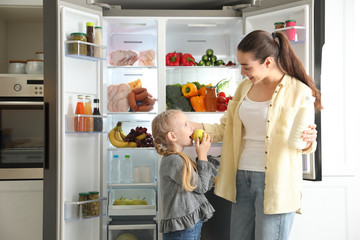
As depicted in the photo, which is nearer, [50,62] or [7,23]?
[50,62]

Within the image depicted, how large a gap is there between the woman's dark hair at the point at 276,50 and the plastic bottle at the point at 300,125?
20 cm

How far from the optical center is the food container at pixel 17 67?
3.46m

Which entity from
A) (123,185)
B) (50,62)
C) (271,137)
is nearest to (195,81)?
(123,185)

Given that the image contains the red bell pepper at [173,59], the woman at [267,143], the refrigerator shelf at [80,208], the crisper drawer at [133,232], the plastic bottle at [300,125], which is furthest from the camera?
the red bell pepper at [173,59]

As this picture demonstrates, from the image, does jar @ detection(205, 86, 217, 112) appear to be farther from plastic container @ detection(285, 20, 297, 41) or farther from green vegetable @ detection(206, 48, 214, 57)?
plastic container @ detection(285, 20, 297, 41)

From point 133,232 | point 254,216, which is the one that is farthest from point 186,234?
point 133,232

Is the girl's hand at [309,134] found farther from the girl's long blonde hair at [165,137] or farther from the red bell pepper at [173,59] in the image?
the red bell pepper at [173,59]

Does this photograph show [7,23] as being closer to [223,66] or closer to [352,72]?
[223,66]

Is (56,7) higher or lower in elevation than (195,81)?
higher

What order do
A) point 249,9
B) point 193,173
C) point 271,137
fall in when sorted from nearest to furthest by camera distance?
point 271,137 → point 193,173 → point 249,9

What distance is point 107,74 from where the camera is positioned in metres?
3.37

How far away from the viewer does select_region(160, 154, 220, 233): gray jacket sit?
216cm

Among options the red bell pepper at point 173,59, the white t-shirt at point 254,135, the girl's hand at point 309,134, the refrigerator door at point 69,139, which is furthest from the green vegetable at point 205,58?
the girl's hand at point 309,134

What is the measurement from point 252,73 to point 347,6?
1.80 meters
